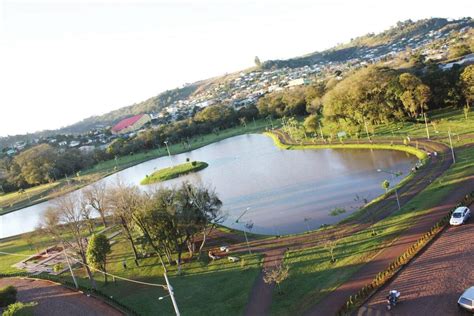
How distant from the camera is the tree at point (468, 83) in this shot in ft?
192

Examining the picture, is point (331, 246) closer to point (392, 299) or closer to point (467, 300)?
point (392, 299)

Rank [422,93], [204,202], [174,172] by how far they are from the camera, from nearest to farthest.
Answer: [204,202], [422,93], [174,172]

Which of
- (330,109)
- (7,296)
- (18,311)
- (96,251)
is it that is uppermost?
(330,109)

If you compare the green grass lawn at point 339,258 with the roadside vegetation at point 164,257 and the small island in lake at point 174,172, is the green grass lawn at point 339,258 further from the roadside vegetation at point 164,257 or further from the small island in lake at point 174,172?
the small island in lake at point 174,172

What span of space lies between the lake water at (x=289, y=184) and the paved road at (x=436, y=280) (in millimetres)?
11971

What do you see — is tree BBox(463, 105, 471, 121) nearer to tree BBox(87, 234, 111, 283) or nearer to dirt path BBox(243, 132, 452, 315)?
dirt path BBox(243, 132, 452, 315)

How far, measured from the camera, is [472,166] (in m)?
37.5

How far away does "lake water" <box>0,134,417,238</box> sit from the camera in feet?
130

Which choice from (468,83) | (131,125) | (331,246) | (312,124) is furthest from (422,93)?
(131,125)

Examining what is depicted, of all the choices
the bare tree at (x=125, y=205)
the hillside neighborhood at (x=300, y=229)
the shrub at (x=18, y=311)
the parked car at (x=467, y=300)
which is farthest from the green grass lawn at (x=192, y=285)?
the parked car at (x=467, y=300)

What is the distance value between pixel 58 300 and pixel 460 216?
2921cm

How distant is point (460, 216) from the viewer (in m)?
26.9

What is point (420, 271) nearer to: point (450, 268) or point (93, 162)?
point (450, 268)

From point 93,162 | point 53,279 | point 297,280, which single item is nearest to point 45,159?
point 93,162
